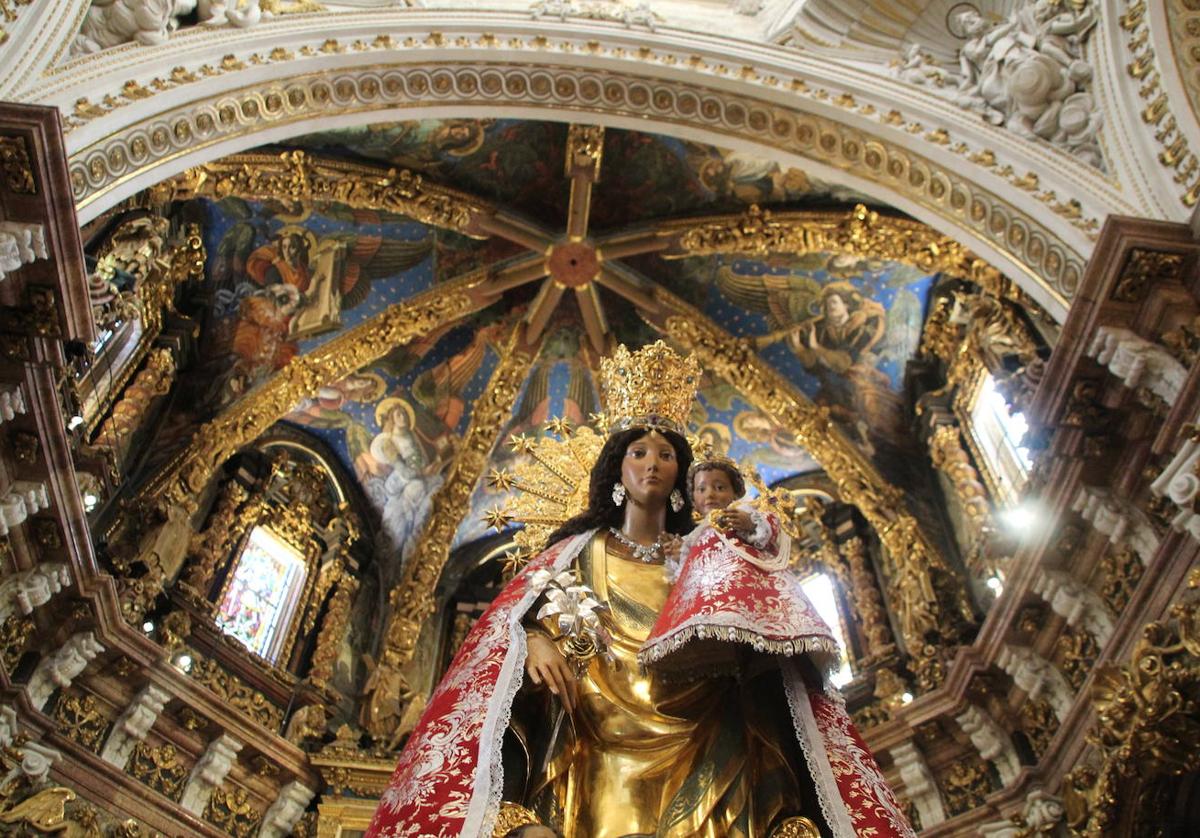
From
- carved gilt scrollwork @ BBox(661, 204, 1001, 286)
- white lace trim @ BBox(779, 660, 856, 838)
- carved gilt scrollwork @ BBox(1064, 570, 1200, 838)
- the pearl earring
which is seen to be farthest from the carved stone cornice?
white lace trim @ BBox(779, 660, 856, 838)

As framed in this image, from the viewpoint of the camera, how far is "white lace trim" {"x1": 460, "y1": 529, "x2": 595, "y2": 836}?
339 cm

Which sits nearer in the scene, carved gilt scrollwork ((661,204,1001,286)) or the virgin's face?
the virgin's face

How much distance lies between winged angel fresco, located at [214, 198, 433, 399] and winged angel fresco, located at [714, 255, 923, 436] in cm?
392

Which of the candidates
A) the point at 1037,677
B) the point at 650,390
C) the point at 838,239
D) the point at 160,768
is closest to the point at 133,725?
the point at 160,768

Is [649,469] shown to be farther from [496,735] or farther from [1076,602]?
[1076,602]

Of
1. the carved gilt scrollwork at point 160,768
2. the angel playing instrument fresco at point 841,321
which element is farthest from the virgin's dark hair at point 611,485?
the angel playing instrument fresco at point 841,321

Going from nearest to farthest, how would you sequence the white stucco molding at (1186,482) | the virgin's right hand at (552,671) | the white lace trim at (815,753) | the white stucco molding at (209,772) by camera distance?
1. the white lace trim at (815,753)
2. the virgin's right hand at (552,671)
3. the white stucco molding at (1186,482)
4. the white stucco molding at (209,772)

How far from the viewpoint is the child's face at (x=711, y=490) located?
193 inches

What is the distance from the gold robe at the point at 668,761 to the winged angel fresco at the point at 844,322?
7929 mm

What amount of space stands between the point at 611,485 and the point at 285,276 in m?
7.08

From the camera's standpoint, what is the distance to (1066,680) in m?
7.84

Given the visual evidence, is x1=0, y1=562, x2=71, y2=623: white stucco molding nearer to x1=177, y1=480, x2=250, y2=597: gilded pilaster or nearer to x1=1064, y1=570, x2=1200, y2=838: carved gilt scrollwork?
x1=177, y1=480, x2=250, y2=597: gilded pilaster

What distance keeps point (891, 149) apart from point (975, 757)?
5084mm

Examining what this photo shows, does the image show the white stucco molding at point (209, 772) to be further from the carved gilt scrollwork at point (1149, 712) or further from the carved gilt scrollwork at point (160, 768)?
the carved gilt scrollwork at point (1149, 712)
